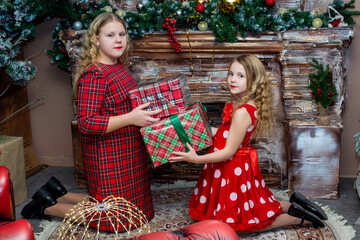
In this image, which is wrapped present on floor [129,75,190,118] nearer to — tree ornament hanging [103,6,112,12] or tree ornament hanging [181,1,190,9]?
tree ornament hanging [181,1,190,9]

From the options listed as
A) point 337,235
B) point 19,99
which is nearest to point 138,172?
point 337,235

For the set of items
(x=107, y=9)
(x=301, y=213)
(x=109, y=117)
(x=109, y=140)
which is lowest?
(x=301, y=213)

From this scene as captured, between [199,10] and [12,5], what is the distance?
136 centimetres

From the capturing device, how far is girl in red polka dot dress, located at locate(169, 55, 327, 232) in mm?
2268

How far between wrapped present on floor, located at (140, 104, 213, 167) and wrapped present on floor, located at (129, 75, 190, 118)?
0.05 meters

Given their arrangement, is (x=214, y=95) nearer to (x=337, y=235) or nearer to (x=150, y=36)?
(x=150, y=36)

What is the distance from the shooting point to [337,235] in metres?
2.45

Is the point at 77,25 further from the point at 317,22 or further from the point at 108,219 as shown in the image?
the point at 317,22

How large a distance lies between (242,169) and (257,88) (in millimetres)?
489

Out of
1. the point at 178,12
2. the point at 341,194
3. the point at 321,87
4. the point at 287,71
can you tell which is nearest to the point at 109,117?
the point at 178,12

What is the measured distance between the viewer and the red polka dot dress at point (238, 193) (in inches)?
91.0

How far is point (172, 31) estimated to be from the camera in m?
2.95

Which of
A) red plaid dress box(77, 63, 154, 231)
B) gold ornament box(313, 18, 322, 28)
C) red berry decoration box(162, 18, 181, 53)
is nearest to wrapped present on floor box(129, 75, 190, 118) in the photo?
red plaid dress box(77, 63, 154, 231)

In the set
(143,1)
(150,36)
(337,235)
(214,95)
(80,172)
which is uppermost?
(143,1)
